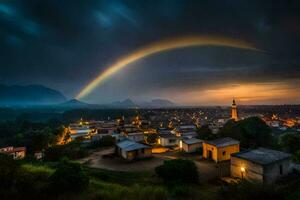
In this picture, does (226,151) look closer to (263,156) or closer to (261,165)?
(263,156)

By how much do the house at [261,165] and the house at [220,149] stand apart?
190 inches

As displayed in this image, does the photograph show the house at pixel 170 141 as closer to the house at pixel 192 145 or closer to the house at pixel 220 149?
the house at pixel 192 145

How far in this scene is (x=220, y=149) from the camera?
23281 millimetres

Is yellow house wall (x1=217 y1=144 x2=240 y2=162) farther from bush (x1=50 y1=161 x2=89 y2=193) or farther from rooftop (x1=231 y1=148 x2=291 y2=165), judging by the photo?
bush (x1=50 y1=161 x2=89 y2=193)

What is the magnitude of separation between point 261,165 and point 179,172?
6664 millimetres

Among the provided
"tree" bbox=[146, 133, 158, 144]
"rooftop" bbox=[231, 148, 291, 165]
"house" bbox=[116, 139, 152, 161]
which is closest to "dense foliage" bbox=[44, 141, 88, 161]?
"house" bbox=[116, 139, 152, 161]

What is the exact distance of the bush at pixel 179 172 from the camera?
15.5 m

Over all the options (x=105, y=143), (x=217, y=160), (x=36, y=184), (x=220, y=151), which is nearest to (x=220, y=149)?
(x=220, y=151)

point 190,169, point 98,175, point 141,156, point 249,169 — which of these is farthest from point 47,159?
point 249,169

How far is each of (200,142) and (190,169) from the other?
14650 mm

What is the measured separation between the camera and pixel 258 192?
770 centimetres

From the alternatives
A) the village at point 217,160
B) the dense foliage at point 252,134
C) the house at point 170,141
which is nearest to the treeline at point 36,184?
the village at point 217,160

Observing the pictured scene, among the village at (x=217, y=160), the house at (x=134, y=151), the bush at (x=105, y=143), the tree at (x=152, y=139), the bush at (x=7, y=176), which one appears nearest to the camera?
the bush at (x=7, y=176)

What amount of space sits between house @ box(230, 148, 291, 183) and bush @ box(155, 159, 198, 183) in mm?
4531
